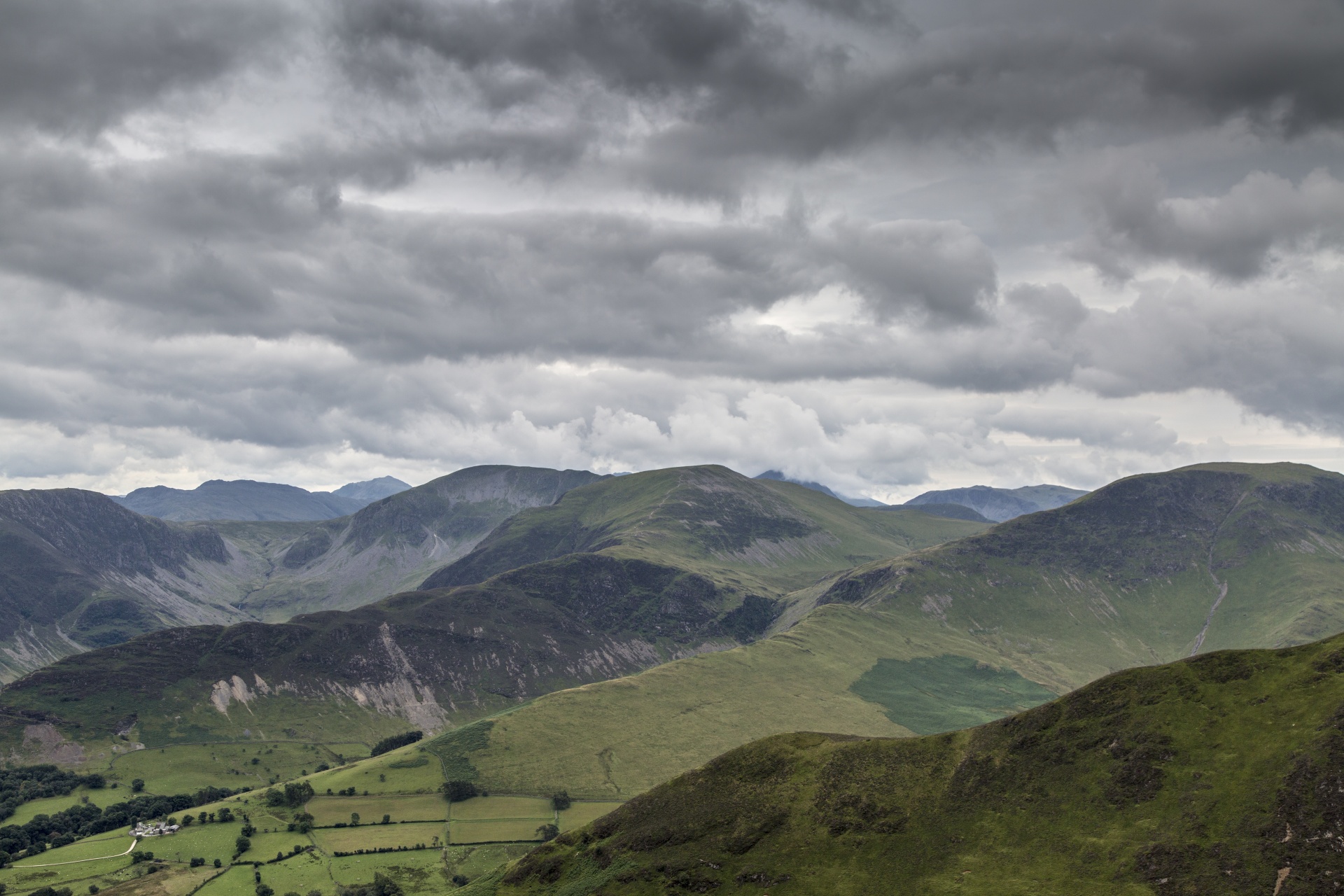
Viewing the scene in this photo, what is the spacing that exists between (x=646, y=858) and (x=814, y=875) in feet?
122

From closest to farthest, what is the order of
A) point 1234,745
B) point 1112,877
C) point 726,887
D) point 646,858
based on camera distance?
point 1112,877 < point 1234,745 < point 726,887 < point 646,858

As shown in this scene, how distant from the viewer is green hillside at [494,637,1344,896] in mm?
139000

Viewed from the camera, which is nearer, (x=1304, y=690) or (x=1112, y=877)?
(x=1112, y=877)

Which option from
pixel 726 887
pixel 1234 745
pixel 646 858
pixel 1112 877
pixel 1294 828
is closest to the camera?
pixel 1294 828

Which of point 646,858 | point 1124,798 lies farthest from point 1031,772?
point 646,858

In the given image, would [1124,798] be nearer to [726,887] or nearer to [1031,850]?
[1031,850]

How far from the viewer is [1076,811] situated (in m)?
164

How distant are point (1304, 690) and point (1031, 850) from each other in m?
58.1

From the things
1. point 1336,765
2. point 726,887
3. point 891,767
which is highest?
→ point 1336,765

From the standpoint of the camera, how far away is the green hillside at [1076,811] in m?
139

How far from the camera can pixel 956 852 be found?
Result: 544 feet

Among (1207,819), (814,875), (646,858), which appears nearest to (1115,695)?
(1207,819)

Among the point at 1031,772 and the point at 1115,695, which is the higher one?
the point at 1115,695

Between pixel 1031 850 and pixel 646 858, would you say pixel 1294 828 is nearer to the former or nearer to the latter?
pixel 1031 850
